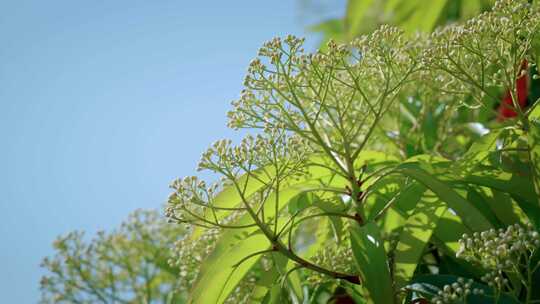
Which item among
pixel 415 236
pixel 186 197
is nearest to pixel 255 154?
pixel 186 197

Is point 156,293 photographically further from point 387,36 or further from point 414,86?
point 387,36

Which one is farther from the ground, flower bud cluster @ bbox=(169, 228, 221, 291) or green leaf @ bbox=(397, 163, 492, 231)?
flower bud cluster @ bbox=(169, 228, 221, 291)

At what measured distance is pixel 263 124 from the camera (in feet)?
2.77

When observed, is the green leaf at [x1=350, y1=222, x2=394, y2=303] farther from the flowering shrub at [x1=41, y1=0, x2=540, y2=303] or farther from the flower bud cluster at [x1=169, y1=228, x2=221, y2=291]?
the flower bud cluster at [x1=169, y1=228, x2=221, y2=291]

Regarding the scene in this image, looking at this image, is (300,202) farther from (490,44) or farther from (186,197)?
(490,44)

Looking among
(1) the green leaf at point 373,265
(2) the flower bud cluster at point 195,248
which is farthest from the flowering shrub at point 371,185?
(2) the flower bud cluster at point 195,248

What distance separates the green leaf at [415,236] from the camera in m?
0.82

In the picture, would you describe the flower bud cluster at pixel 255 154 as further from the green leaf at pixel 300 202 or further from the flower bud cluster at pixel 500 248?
the flower bud cluster at pixel 500 248

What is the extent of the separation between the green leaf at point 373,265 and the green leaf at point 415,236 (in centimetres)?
9

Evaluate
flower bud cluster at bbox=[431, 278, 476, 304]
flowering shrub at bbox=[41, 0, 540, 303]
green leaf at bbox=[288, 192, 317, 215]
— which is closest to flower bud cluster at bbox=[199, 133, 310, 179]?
flowering shrub at bbox=[41, 0, 540, 303]

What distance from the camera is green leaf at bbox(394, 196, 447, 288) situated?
0.82m

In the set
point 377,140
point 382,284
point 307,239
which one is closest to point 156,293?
point 307,239

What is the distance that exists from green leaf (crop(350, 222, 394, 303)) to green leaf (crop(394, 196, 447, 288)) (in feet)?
0.29

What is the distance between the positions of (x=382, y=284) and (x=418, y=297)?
0.11m
